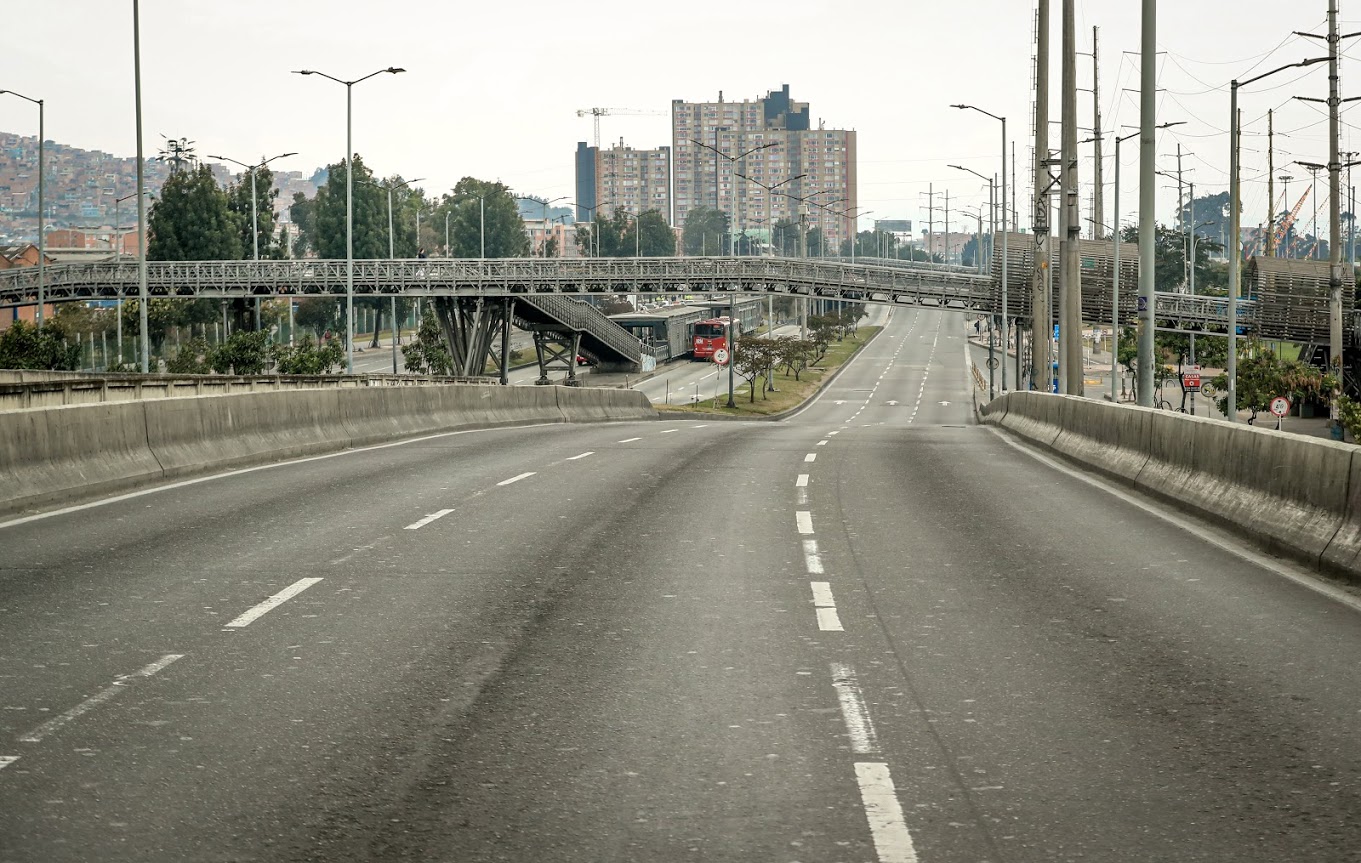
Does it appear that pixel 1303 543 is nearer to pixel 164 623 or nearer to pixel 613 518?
pixel 613 518

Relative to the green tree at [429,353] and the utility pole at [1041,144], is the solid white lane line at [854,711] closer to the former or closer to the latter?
the utility pole at [1041,144]

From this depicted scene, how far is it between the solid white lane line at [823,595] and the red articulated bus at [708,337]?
112 m

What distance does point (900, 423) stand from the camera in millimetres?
69938

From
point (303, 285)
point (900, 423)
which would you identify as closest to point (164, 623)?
point (900, 423)

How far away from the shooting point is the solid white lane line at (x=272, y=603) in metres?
9.34

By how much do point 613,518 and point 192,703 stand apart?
26.0 feet

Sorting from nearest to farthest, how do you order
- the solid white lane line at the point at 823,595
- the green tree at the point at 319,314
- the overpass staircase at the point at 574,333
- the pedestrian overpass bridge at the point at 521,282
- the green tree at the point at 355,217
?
1. the solid white lane line at the point at 823,595
2. the pedestrian overpass bridge at the point at 521,282
3. the overpass staircase at the point at 574,333
4. the green tree at the point at 355,217
5. the green tree at the point at 319,314

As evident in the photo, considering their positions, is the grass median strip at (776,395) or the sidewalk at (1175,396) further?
the grass median strip at (776,395)

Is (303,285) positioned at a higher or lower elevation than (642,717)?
higher

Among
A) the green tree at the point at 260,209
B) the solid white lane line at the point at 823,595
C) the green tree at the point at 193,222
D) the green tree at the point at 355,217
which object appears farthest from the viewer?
the green tree at the point at 355,217

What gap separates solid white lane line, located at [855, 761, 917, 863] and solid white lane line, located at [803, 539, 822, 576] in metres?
5.36

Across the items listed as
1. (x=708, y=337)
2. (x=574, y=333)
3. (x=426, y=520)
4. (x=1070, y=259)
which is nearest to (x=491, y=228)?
(x=708, y=337)

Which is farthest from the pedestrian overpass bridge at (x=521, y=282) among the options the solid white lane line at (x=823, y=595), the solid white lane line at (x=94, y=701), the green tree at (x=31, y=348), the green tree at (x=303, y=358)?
the solid white lane line at (x=94, y=701)

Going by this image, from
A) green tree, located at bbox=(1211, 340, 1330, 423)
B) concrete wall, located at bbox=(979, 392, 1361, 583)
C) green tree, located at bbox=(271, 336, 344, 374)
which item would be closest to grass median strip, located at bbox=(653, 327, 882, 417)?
green tree, located at bbox=(271, 336, 344, 374)
